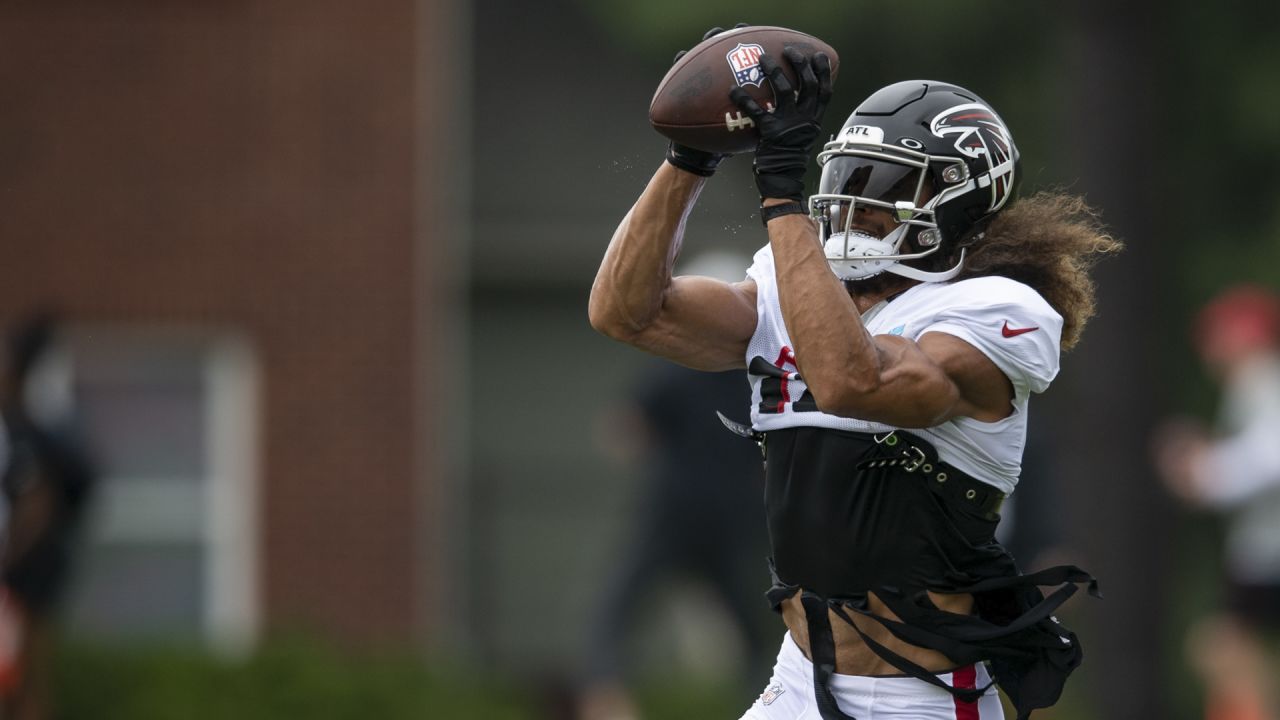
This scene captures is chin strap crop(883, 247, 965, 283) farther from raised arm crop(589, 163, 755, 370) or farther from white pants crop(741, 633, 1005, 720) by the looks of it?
white pants crop(741, 633, 1005, 720)

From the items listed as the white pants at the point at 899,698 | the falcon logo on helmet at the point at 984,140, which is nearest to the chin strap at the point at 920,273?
the falcon logo on helmet at the point at 984,140

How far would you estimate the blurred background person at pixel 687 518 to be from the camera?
29.7 ft

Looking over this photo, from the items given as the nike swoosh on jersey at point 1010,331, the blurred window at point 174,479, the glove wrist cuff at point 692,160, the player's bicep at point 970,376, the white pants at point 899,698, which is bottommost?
the blurred window at point 174,479

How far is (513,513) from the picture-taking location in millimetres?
16188

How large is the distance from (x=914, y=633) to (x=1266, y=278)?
390 inches

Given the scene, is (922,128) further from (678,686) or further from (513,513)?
(513,513)

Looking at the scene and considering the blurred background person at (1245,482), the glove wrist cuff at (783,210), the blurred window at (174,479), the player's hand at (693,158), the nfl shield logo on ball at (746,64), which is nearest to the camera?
the glove wrist cuff at (783,210)

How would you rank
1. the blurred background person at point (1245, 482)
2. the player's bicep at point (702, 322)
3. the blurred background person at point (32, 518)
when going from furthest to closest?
the blurred background person at point (1245, 482)
the blurred background person at point (32, 518)
the player's bicep at point (702, 322)

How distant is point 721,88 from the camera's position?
12.9 feet

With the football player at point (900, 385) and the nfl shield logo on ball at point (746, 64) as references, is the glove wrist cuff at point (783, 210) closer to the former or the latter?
the football player at point (900, 385)

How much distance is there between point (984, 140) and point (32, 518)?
6278 millimetres

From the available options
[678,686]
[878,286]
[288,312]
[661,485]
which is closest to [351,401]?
[288,312]

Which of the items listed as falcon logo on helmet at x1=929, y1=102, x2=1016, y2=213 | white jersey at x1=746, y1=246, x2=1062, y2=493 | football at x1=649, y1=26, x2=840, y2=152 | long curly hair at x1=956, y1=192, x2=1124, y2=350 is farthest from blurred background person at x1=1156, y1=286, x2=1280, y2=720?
football at x1=649, y1=26, x2=840, y2=152

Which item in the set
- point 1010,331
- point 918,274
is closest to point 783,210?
point 918,274
